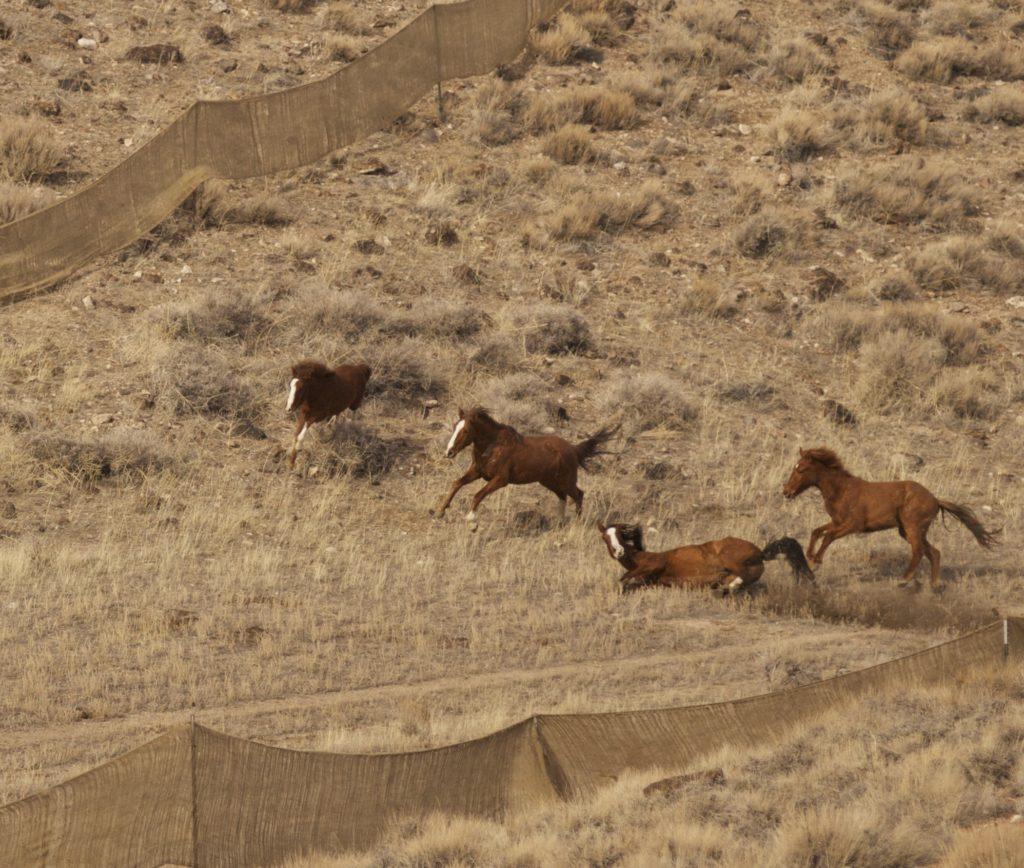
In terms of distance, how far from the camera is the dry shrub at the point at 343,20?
29469mm

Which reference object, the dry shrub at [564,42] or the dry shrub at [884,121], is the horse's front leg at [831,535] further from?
the dry shrub at [564,42]

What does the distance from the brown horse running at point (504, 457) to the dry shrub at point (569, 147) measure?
10.6m

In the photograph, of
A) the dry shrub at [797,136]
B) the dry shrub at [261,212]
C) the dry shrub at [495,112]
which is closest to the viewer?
the dry shrub at [261,212]

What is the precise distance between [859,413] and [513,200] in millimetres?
7099

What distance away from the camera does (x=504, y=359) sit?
21.6 metres

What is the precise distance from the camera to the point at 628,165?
88.3 feet

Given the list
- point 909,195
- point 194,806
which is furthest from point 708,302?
point 194,806

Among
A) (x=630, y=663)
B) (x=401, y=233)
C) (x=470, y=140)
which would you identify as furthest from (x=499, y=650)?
(x=470, y=140)

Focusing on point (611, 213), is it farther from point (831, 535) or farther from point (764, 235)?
point (831, 535)

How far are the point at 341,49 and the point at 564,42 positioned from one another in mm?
4181

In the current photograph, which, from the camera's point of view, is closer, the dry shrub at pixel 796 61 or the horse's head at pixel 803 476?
the horse's head at pixel 803 476

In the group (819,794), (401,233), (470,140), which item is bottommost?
(819,794)

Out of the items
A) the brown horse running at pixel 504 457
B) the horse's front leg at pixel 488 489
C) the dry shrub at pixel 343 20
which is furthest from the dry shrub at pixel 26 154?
the horse's front leg at pixel 488 489

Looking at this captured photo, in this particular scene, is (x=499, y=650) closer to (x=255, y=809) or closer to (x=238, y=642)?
(x=238, y=642)
